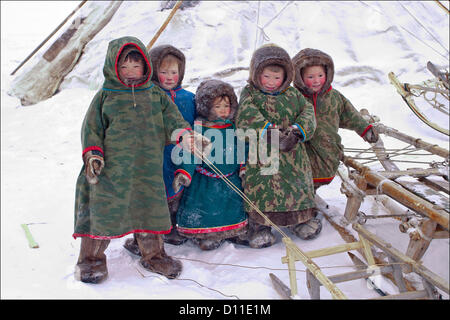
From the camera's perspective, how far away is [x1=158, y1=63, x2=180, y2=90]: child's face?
197cm

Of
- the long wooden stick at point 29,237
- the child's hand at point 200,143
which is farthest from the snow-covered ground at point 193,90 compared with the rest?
the child's hand at point 200,143

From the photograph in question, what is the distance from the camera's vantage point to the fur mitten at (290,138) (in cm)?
193

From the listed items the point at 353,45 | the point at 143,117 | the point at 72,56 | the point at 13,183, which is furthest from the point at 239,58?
the point at 143,117

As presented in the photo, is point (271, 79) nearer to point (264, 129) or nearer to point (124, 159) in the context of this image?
point (264, 129)

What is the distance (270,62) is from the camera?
6.35ft

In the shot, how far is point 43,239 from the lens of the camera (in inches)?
82.7

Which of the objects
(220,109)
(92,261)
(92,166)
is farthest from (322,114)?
(92,261)

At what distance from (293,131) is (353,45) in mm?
3411

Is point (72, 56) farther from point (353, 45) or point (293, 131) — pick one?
point (293, 131)

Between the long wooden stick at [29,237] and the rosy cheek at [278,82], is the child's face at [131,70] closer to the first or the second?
the rosy cheek at [278,82]

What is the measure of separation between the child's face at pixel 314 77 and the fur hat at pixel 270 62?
194mm

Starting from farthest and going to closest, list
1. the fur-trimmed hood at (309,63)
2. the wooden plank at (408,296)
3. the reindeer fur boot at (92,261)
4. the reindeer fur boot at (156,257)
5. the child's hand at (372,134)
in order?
the child's hand at (372,134)
the fur-trimmed hood at (309,63)
the reindeer fur boot at (156,257)
the reindeer fur boot at (92,261)
the wooden plank at (408,296)

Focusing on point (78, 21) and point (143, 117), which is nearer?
point (143, 117)

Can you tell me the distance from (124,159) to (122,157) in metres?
0.01
